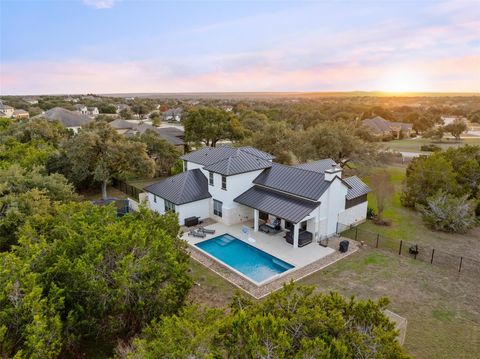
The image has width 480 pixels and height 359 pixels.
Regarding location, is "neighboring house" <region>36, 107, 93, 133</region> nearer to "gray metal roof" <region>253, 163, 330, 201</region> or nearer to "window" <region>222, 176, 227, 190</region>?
"window" <region>222, 176, 227, 190</region>

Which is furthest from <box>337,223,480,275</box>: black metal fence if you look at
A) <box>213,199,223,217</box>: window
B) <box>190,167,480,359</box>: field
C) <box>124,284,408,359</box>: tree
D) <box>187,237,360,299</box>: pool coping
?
<box>124,284,408,359</box>: tree

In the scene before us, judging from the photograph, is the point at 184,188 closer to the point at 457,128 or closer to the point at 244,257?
the point at 244,257

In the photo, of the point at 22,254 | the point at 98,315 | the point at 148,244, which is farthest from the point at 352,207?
the point at 22,254

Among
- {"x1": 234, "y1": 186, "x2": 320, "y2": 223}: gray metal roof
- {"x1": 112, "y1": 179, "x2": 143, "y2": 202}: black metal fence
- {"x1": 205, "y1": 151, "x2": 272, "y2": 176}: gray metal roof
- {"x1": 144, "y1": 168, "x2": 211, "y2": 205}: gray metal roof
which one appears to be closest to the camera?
{"x1": 234, "y1": 186, "x2": 320, "y2": 223}: gray metal roof

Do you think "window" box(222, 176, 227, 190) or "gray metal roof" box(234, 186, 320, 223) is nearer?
"gray metal roof" box(234, 186, 320, 223)

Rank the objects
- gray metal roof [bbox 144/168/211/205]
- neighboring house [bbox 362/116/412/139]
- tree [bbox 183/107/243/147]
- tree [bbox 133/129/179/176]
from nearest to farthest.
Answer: gray metal roof [bbox 144/168/211/205], tree [bbox 133/129/179/176], tree [bbox 183/107/243/147], neighboring house [bbox 362/116/412/139]

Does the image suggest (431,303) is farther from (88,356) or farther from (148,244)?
(88,356)

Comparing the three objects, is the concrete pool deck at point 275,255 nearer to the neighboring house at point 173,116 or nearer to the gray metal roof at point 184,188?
the gray metal roof at point 184,188

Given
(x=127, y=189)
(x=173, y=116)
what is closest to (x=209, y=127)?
(x=127, y=189)

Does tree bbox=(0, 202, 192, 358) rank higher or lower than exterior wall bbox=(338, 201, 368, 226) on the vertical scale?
higher
